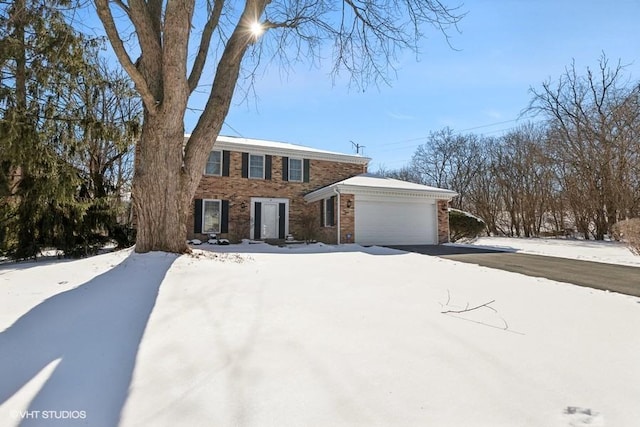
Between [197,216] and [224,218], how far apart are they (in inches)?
42.9

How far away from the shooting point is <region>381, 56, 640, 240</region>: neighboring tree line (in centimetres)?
1711

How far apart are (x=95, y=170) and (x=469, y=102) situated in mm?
13672

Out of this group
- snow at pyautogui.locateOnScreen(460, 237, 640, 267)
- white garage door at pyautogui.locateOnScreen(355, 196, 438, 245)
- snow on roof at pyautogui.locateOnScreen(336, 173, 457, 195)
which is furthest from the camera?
snow on roof at pyautogui.locateOnScreen(336, 173, 457, 195)

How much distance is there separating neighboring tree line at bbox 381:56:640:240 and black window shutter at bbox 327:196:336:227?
1446 cm

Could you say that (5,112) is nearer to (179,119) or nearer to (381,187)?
(179,119)

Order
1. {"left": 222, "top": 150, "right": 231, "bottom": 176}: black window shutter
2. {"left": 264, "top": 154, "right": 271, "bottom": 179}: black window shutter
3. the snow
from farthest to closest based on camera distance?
{"left": 264, "top": 154, "right": 271, "bottom": 179}: black window shutter
{"left": 222, "top": 150, "right": 231, "bottom": 176}: black window shutter
the snow

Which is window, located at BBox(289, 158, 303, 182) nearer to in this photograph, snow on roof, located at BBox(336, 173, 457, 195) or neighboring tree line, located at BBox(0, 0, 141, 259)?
snow on roof, located at BBox(336, 173, 457, 195)

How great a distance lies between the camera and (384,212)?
1321cm

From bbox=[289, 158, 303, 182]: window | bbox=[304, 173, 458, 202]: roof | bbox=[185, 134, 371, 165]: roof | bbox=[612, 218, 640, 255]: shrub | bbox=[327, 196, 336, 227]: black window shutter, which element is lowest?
bbox=[612, 218, 640, 255]: shrub

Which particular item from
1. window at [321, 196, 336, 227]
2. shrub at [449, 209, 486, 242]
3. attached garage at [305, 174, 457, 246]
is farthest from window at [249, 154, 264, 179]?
shrub at [449, 209, 486, 242]

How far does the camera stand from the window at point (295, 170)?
1551 cm

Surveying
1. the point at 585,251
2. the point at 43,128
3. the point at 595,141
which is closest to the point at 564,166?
the point at 595,141

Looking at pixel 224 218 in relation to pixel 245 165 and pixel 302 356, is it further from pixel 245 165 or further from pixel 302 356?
pixel 302 356

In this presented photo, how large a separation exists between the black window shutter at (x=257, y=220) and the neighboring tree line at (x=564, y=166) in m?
17.4
